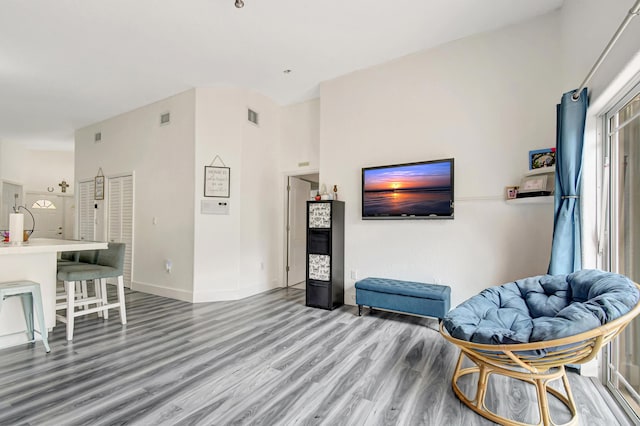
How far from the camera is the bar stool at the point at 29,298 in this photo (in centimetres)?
242

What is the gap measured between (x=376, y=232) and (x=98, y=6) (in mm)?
3883

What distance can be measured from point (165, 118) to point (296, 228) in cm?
293

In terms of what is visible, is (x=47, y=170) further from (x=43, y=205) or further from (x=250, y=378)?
(x=250, y=378)

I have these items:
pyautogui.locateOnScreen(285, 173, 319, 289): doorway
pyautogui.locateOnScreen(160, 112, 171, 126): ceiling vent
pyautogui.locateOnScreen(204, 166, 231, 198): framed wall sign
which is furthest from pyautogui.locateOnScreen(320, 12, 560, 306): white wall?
pyautogui.locateOnScreen(160, 112, 171, 126): ceiling vent

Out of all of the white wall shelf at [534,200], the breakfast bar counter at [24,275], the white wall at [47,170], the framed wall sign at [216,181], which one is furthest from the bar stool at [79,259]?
the white wall at [47,170]

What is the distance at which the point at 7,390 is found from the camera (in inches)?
76.6

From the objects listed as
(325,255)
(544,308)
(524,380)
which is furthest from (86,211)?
(544,308)

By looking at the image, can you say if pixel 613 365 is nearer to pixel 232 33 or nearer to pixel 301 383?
pixel 301 383

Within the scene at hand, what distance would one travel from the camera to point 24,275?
2744 mm

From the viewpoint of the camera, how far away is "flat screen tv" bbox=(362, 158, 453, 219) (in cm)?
334

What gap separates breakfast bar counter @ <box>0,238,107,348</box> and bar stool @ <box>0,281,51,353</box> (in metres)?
0.05

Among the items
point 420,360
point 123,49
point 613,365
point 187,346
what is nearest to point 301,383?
point 420,360

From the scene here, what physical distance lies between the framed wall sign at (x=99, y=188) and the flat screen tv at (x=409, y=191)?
5245 mm

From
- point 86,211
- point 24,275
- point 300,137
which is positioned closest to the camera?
point 24,275
